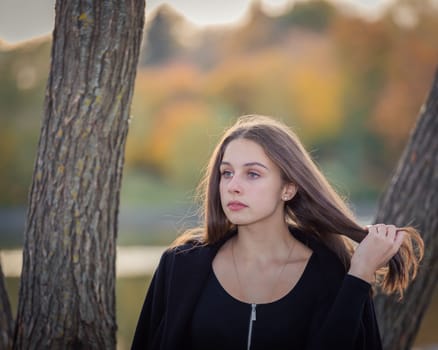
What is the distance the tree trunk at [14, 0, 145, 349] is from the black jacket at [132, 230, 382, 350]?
35cm

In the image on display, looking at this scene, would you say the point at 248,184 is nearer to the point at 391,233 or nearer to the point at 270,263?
the point at 270,263

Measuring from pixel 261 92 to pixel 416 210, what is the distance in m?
26.9

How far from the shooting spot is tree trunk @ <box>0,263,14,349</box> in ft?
11.0

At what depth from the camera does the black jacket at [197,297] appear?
9.04 feet

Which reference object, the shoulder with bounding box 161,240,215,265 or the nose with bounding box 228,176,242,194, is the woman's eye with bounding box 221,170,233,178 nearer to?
the nose with bounding box 228,176,242,194

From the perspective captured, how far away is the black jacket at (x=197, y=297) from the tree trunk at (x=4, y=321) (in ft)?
2.23

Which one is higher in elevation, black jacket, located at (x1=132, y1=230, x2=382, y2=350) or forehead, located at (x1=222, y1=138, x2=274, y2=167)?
forehead, located at (x1=222, y1=138, x2=274, y2=167)

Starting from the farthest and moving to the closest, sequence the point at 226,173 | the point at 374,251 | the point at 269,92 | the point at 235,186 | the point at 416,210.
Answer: the point at 269,92
the point at 416,210
the point at 226,173
the point at 235,186
the point at 374,251

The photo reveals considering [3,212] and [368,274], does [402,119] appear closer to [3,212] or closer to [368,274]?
[3,212]

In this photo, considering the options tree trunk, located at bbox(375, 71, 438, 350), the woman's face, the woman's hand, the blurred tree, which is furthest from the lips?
the blurred tree

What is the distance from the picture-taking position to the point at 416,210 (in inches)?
144

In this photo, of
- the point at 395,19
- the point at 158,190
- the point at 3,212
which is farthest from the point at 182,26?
the point at 3,212

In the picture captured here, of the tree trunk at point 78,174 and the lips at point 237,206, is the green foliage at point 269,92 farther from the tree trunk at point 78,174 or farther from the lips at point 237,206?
the lips at point 237,206

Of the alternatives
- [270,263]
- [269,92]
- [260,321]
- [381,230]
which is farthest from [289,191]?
[269,92]
